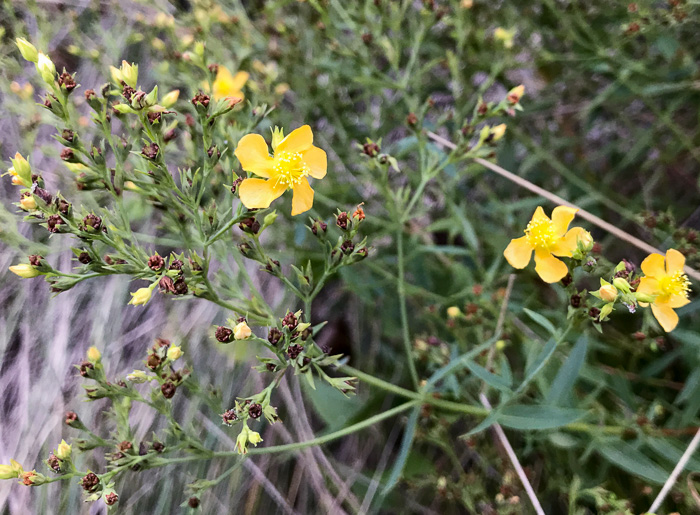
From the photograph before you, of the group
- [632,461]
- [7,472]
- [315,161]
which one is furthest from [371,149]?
[7,472]

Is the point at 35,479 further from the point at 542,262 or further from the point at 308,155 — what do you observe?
the point at 542,262

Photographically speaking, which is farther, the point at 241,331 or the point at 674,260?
the point at 674,260

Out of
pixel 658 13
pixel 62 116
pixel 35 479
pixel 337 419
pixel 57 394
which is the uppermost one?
pixel 658 13

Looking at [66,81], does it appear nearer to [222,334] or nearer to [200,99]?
[200,99]

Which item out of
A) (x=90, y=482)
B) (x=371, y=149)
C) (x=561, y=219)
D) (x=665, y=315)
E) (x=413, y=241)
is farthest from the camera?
(x=413, y=241)

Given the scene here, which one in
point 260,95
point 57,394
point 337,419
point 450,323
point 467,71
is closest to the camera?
point 450,323

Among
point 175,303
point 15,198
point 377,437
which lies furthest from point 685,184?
point 15,198
